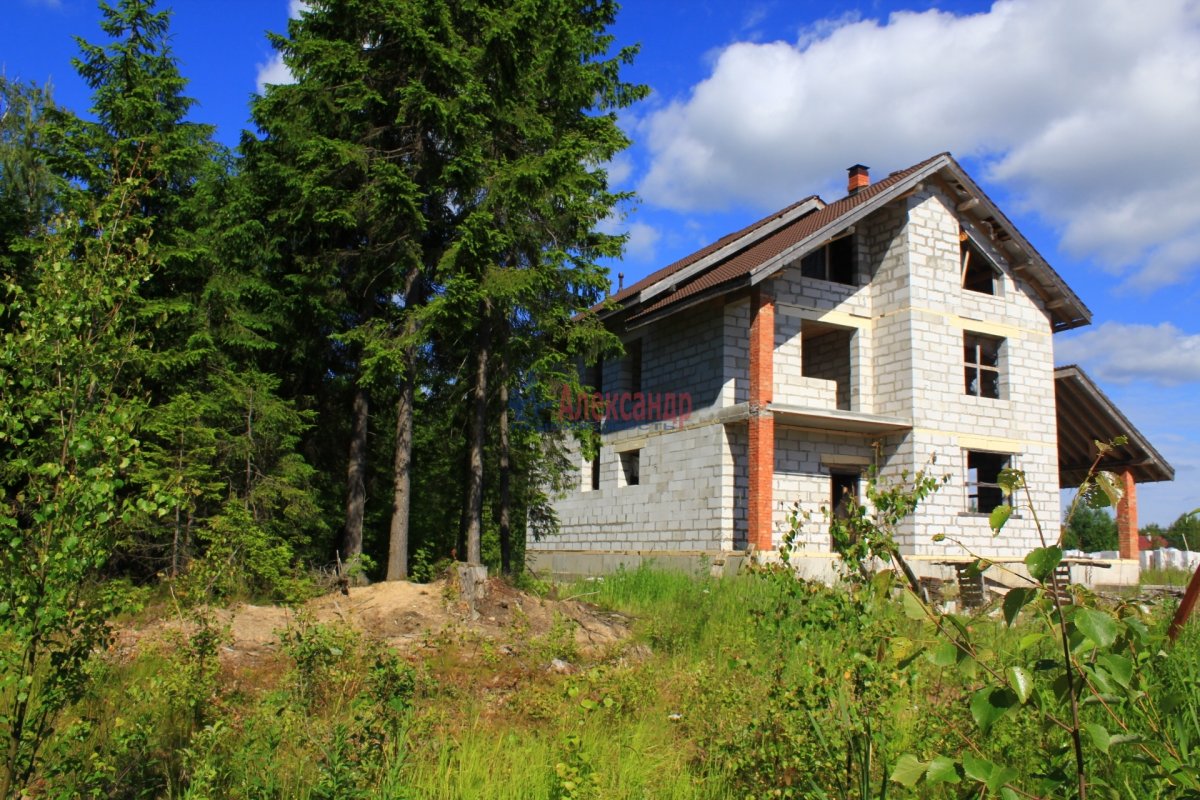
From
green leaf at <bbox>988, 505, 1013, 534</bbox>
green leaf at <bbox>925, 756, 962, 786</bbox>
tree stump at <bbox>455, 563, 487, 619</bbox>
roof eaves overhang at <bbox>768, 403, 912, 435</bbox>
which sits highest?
roof eaves overhang at <bbox>768, 403, 912, 435</bbox>

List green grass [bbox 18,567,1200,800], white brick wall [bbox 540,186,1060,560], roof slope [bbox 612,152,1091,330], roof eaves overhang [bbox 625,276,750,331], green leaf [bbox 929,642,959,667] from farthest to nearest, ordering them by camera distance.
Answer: white brick wall [bbox 540,186,1060,560]
roof slope [bbox 612,152,1091,330]
roof eaves overhang [bbox 625,276,750,331]
green grass [bbox 18,567,1200,800]
green leaf [bbox 929,642,959,667]

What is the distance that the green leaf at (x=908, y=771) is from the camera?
7.46 feet

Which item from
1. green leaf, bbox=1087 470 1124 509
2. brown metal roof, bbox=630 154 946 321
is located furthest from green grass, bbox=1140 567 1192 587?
green leaf, bbox=1087 470 1124 509

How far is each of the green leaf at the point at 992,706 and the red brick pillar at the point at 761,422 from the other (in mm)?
13793

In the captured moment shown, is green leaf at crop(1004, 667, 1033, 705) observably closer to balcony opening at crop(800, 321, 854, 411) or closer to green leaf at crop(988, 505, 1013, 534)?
green leaf at crop(988, 505, 1013, 534)

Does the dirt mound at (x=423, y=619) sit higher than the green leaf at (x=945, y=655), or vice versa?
the green leaf at (x=945, y=655)

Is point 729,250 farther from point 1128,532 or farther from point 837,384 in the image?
point 1128,532

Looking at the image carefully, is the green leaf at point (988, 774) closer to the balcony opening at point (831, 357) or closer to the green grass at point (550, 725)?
the green grass at point (550, 725)

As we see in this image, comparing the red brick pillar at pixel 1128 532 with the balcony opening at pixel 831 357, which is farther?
the red brick pillar at pixel 1128 532

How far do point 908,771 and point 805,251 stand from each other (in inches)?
601

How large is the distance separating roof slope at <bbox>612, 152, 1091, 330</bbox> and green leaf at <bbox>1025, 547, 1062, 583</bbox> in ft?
46.5

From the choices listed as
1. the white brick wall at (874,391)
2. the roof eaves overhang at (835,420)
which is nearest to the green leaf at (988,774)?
the roof eaves overhang at (835,420)

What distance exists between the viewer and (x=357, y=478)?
15422mm

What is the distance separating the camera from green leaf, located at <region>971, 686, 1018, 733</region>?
2.14 meters
